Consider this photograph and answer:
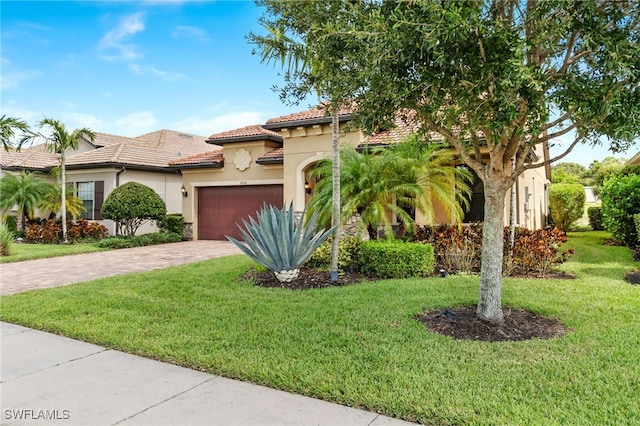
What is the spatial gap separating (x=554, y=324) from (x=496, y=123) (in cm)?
307

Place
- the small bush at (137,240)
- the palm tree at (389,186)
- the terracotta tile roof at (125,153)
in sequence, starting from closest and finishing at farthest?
the palm tree at (389,186) < the small bush at (137,240) < the terracotta tile roof at (125,153)

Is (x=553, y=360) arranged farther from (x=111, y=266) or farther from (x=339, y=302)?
(x=111, y=266)

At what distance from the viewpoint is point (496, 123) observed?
3871mm

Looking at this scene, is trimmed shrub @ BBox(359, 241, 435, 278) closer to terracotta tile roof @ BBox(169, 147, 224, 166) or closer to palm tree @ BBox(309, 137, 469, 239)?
palm tree @ BBox(309, 137, 469, 239)

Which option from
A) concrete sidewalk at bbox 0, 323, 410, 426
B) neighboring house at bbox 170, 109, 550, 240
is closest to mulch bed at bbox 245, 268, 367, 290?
concrete sidewalk at bbox 0, 323, 410, 426

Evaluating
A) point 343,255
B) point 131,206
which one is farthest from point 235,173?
point 343,255

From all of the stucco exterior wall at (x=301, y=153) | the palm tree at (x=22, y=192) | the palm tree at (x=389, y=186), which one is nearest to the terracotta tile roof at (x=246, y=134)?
the stucco exterior wall at (x=301, y=153)

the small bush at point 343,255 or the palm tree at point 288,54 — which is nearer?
the palm tree at point 288,54

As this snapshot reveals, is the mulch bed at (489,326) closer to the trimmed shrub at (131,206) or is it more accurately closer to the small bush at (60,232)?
the trimmed shrub at (131,206)

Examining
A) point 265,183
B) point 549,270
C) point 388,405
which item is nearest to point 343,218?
point 549,270

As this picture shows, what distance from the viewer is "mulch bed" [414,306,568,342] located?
16.2ft

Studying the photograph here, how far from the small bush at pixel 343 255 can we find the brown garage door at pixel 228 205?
769 cm

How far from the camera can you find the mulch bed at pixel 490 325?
4.93 m

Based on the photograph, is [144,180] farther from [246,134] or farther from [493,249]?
[493,249]
